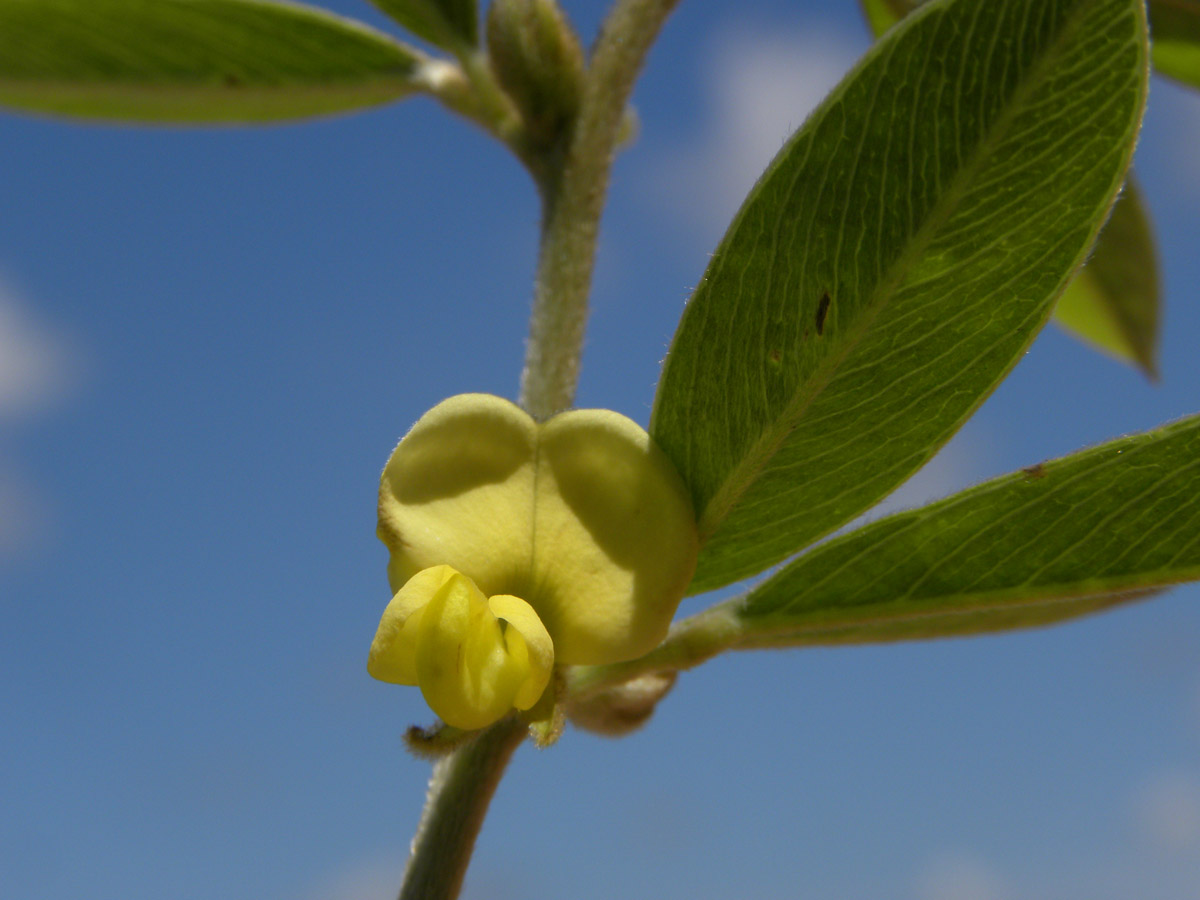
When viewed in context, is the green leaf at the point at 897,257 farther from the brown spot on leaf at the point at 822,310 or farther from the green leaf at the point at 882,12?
the green leaf at the point at 882,12

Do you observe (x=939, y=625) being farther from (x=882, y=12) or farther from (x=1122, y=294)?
(x=1122, y=294)

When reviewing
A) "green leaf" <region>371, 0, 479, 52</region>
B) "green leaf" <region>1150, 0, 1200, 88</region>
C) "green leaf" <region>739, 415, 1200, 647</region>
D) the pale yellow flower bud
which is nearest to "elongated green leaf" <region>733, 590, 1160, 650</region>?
"green leaf" <region>739, 415, 1200, 647</region>

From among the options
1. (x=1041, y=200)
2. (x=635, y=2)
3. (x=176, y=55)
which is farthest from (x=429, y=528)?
(x=176, y=55)

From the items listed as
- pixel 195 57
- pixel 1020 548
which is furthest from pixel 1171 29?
pixel 195 57

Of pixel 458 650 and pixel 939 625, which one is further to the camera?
pixel 939 625

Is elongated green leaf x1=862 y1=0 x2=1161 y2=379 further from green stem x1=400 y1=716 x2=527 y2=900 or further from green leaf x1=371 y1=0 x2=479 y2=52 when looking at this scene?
green stem x1=400 y1=716 x2=527 y2=900

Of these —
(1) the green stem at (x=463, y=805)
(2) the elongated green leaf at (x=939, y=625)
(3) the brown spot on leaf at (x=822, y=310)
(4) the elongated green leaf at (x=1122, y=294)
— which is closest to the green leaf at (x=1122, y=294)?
(4) the elongated green leaf at (x=1122, y=294)
